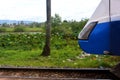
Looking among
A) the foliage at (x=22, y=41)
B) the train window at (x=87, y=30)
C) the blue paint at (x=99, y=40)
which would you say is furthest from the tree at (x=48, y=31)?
the blue paint at (x=99, y=40)

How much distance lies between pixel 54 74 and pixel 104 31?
113 inches

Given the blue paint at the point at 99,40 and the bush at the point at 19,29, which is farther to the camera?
the bush at the point at 19,29

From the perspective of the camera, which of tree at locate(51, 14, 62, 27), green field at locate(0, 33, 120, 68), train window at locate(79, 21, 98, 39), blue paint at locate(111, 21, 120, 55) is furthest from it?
tree at locate(51, 14, 62, 27)

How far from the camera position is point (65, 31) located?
62.4 feet

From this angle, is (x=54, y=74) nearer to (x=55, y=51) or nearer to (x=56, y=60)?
(x=56, y=60)

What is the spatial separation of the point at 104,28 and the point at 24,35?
11168 mm

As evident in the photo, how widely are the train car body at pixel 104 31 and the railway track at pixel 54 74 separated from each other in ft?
5.52

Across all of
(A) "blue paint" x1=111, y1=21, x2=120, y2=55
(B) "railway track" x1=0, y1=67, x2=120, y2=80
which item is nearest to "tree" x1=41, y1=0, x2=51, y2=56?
(B) "railway track" x1=0, y1=67, x2=120, y2=80

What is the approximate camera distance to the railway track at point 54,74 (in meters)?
8.91

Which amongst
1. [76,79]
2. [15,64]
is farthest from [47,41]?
[76,79]

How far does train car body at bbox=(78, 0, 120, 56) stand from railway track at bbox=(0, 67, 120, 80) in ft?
5.52

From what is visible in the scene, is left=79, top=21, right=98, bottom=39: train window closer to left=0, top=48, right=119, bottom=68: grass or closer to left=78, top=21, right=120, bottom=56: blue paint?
left=78, top=21, right=120, bottom=56: blue paint

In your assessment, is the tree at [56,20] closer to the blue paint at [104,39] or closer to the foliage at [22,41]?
the foliage at [22,41]

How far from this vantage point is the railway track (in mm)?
8906
